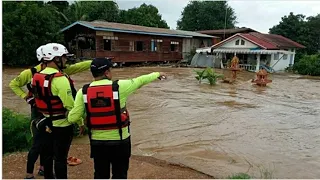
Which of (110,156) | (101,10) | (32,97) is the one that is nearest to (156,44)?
(101,10)

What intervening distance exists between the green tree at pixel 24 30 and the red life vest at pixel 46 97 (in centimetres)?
1934

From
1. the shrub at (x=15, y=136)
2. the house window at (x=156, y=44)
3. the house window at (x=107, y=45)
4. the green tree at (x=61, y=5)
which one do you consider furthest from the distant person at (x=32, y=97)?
the green tree at (x=61, y=5)

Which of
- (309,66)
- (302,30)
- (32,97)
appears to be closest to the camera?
(32,97)

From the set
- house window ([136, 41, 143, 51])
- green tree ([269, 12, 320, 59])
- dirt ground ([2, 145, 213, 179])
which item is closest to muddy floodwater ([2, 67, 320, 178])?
dirt ground ([2, 145, 213, 179])

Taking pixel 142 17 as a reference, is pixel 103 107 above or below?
below

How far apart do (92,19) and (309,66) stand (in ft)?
75.6

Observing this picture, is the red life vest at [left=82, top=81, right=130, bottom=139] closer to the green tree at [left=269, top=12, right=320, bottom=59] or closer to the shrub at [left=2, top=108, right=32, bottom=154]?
the shrub at [left=2, top=108, right=32, bottom=154]

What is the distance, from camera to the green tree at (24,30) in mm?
20703

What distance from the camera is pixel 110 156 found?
2883 millimetres

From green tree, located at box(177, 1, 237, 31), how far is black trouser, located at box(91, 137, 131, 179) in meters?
41.9

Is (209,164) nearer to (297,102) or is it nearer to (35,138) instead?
(35,138)

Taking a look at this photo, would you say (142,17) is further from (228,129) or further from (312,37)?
(228,129)

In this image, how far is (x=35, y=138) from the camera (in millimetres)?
3377

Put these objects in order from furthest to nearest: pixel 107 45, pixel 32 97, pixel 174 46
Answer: pixel 174 46 < pixel 107 45 < pixel 32 97
